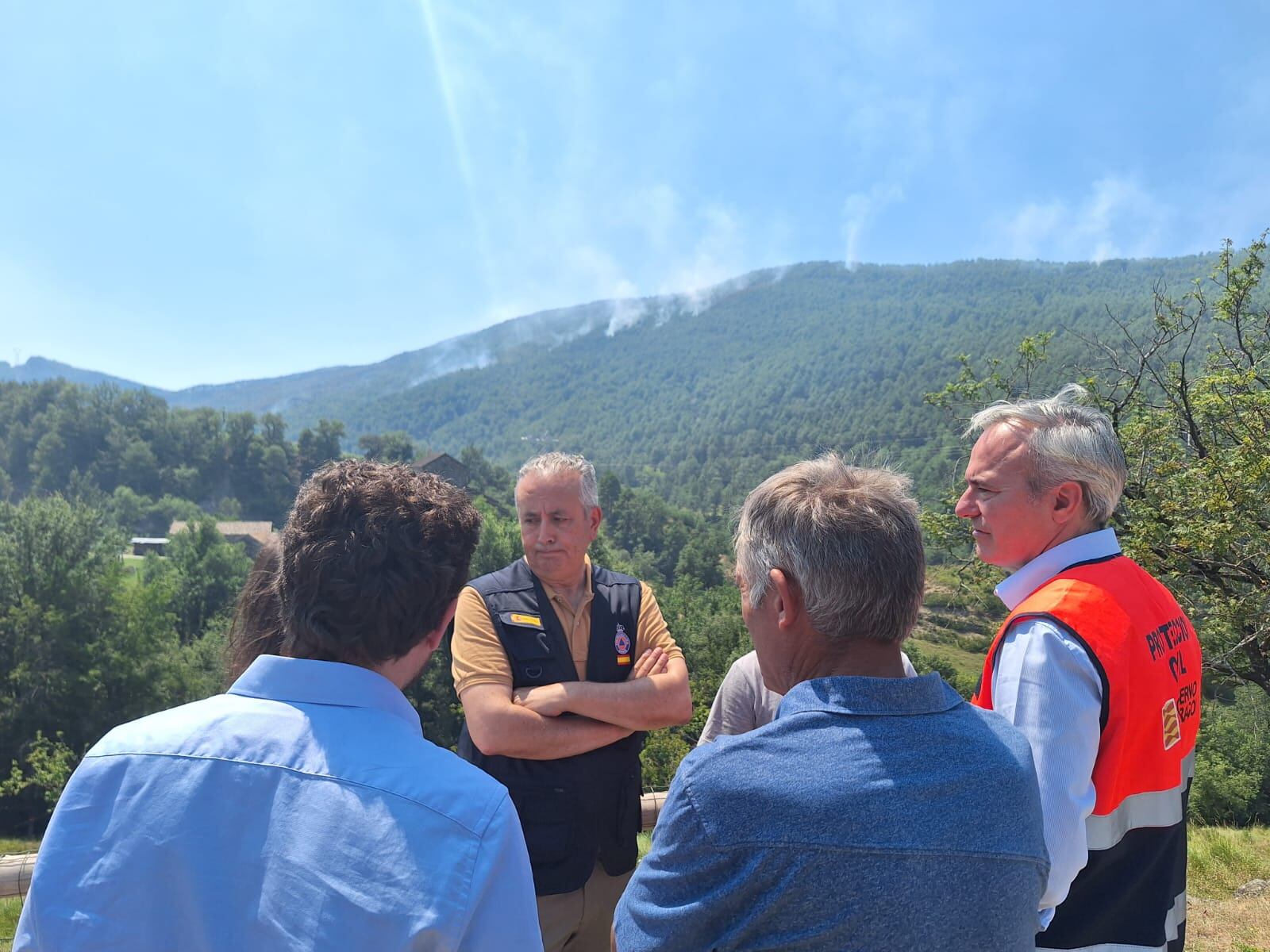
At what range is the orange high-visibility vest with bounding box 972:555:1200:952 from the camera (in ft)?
6.08

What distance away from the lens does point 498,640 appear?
2783 millimetres

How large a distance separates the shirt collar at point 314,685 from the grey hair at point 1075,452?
1924 millimetres

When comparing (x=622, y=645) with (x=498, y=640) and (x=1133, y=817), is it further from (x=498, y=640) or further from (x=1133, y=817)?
(x=1133, y=817)

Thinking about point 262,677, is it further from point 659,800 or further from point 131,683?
point 131,683

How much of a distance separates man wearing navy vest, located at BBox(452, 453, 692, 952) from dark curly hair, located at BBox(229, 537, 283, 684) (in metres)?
0.99

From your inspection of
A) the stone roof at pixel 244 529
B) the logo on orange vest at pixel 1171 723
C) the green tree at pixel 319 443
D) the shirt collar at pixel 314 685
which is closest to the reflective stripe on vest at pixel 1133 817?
the logo on orange vest at pixel 1171 723

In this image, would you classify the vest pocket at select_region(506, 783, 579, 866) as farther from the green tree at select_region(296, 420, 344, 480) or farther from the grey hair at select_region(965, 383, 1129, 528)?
the green tree at select_region(296, 420, 344, 480)

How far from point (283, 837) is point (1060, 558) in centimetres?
205

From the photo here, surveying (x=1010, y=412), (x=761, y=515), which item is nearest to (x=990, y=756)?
(x=761, y=515)

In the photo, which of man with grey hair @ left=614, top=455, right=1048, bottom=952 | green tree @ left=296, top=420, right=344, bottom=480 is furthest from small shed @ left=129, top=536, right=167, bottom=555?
man with grey hair @ left=614, top=455, right=1048, bottom=952

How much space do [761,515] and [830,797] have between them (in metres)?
0.55

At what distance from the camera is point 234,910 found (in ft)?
3.62

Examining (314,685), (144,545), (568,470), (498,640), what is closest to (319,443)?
(144,545)

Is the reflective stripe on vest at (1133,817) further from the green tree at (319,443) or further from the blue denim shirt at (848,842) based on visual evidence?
the green tree at (319,443)
